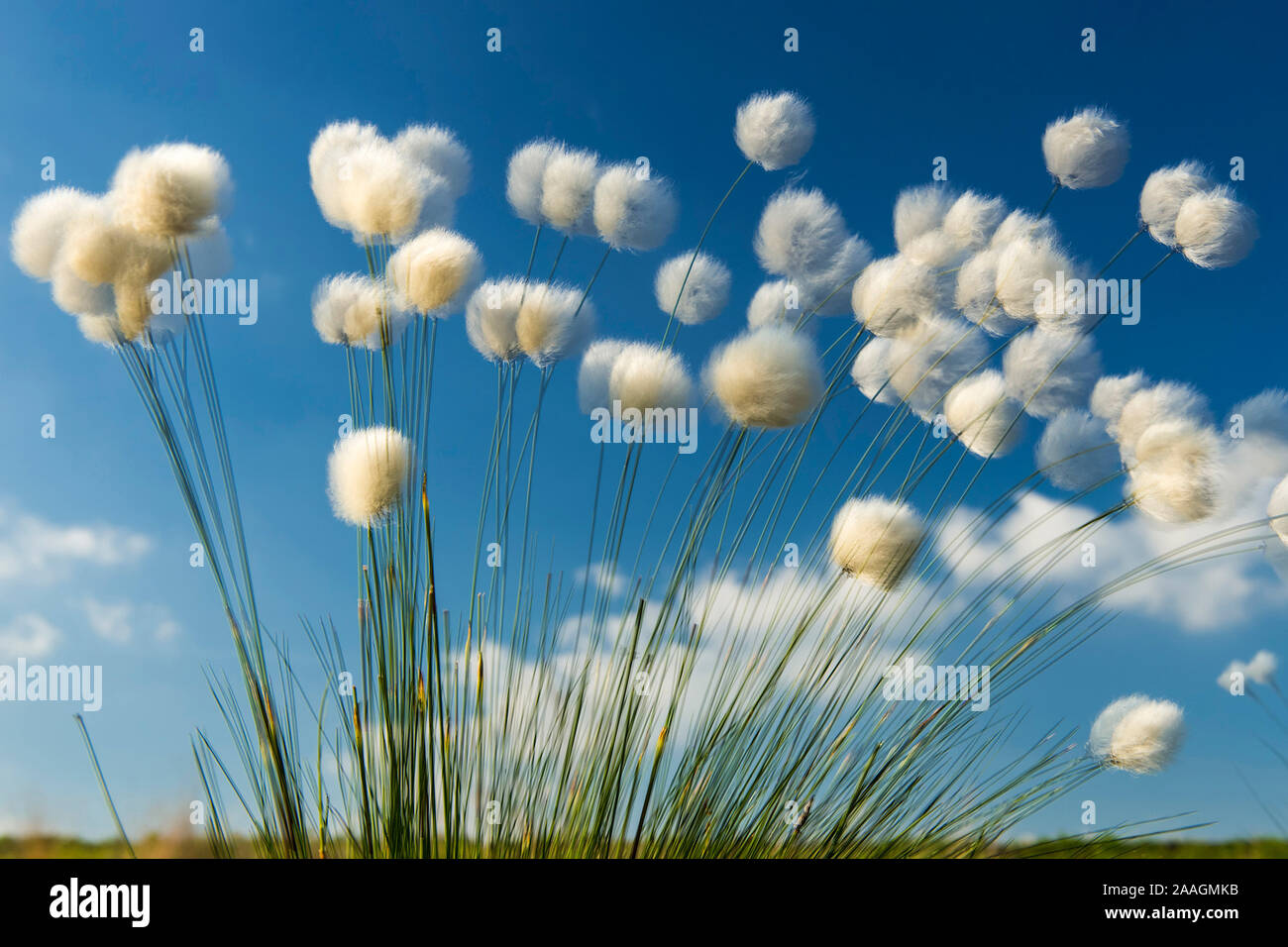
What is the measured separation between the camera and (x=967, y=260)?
6.30 feet

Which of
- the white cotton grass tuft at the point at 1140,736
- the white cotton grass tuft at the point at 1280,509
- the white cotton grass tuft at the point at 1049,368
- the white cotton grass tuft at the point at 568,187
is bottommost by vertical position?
the white cotton grass tuft at the point at 1140,736

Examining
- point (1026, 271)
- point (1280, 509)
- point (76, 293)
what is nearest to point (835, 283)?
point (1026, 271)

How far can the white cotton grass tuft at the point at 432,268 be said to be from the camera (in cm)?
156

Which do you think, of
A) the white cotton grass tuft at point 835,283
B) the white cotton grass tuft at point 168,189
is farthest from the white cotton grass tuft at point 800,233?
the white cotton grass tuft at point 168,189

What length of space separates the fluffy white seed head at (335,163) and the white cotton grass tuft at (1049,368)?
1.53 m

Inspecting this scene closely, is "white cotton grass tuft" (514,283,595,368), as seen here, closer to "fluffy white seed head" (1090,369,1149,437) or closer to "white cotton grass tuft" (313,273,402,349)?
"white cotton grass tuft" (313,273,402,349)

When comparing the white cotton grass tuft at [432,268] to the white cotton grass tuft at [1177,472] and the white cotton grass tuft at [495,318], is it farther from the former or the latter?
the white cotton grass tuft at [1177,472]

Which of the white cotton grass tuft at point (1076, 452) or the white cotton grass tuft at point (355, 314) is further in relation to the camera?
the white cotton grass tuft at point (1076, 452)

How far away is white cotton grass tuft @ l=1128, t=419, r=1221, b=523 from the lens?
5.82 feet

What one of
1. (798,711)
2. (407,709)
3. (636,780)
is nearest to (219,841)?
(407,709)

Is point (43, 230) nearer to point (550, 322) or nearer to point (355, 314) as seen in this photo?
point (355, 314)

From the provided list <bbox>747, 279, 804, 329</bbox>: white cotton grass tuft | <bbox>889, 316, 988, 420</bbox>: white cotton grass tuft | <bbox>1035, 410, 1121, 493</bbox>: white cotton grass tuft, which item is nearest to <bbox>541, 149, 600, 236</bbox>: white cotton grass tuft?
<bbox>747, 279, 804, 329</bbox>: white cotton grass tuft

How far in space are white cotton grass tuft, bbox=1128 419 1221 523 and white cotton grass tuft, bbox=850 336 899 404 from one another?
0.60 metres

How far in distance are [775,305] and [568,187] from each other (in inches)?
23.7
